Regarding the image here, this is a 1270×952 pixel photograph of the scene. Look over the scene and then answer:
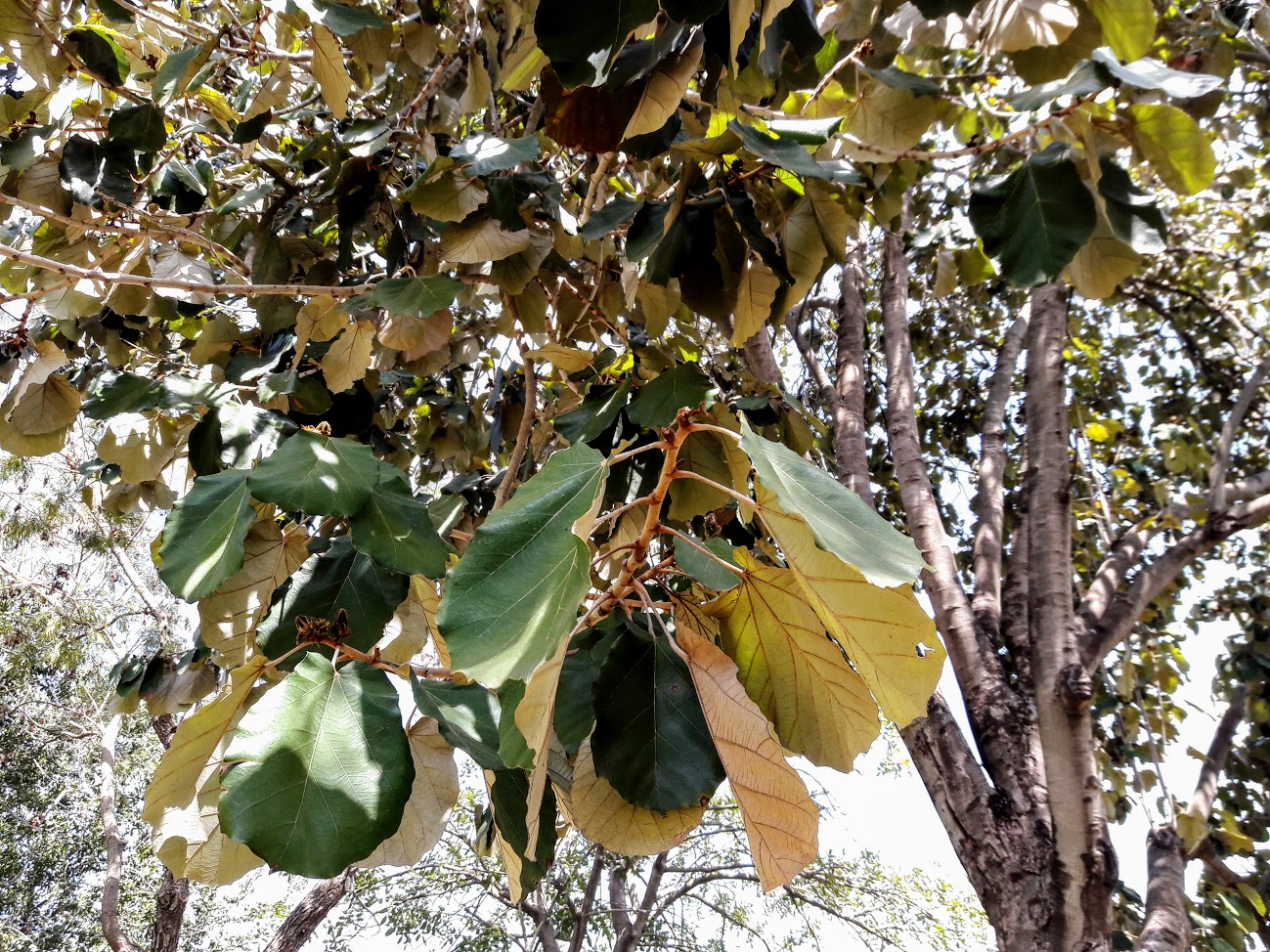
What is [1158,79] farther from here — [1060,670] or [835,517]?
[1060,670]

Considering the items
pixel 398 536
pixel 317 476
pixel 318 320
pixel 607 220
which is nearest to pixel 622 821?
pixel 398 536

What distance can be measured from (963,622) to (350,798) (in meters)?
2.09

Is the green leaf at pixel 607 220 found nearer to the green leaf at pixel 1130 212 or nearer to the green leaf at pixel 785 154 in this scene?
the green leaf at pixel 785 154

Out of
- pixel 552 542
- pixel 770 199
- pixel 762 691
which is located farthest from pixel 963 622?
pixel 552 542

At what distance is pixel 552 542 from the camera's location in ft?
1.94

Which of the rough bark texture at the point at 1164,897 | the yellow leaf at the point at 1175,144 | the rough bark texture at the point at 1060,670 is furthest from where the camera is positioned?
the rough bark texture at the point at 1164,897

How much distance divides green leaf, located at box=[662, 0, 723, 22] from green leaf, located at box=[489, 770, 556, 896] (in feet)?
2.26

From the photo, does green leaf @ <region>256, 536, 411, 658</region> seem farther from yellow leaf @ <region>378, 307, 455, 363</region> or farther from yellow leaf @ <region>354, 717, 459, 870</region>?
yellow leaf @ <region>378, 307, 455, 363</region>

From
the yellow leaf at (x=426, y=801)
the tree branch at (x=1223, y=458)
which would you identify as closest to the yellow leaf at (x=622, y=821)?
the yellow leaf at (x=426, y=801)

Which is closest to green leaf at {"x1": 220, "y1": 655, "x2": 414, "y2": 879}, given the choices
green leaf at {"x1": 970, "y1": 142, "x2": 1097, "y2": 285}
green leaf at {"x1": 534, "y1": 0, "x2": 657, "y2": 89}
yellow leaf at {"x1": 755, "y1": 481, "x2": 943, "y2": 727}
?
yellow leaf at {"x1": 755, "y1": 481, "x2": 943, "y2": 727}

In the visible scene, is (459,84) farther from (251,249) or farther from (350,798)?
(350,798)

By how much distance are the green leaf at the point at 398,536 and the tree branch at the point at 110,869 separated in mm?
5194

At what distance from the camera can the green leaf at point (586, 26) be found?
2.28 ft

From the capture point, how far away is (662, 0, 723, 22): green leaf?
67 centimetres
